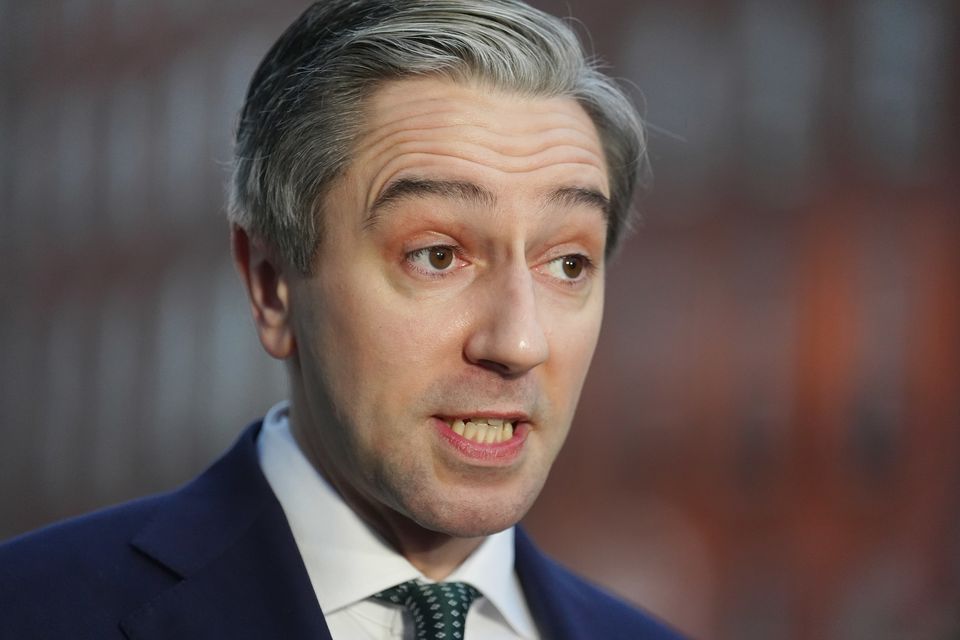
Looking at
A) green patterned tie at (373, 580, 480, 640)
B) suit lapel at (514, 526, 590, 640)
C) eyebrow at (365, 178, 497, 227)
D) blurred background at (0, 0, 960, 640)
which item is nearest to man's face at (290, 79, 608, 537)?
eyebrow at (365, 178, 497, 227)

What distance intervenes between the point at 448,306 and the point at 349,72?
42cm

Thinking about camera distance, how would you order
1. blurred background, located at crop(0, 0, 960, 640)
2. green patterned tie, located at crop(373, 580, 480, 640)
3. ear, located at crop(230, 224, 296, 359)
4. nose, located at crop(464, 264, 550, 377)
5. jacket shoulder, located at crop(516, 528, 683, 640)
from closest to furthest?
nose, located at crop(464, 264, 550, 377)
green patterned tie, located at crop(373, 580, 480, 640)
ear, located at crop(230, 224, 296, 359)
jacket shoulder, located at crop(516, 528, 683, 640)
blurred background, located at crop(0, 0, 960, 640)

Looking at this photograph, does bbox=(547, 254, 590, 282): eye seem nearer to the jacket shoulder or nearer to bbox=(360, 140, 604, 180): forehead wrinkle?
bbox=(360, 140, 604, 180): forehead wrinkle

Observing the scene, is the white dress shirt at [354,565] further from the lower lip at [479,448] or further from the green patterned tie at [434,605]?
the lower lip at [479,448]

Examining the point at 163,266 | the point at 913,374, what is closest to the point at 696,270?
the point at 913,374

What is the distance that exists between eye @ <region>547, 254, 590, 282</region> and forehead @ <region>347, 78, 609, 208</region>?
0.40 ft

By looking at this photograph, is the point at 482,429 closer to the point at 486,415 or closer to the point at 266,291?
the point at 486,415

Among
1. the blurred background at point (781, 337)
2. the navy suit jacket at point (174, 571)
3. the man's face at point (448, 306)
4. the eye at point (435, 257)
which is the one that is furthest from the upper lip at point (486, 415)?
the blurred background at point (781, 337)

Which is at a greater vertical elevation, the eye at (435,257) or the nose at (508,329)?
the eye at (435,257)

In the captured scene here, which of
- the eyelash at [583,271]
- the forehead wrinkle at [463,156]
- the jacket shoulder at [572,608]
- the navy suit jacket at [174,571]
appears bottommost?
the jacket shoulder at [572,608]

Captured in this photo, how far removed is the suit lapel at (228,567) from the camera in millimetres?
1832

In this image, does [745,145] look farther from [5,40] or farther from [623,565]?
[5,40]

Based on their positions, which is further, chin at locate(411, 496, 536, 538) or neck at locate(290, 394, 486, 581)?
neck at locate(290, 394, 486, 581)

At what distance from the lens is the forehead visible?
1889 mm
